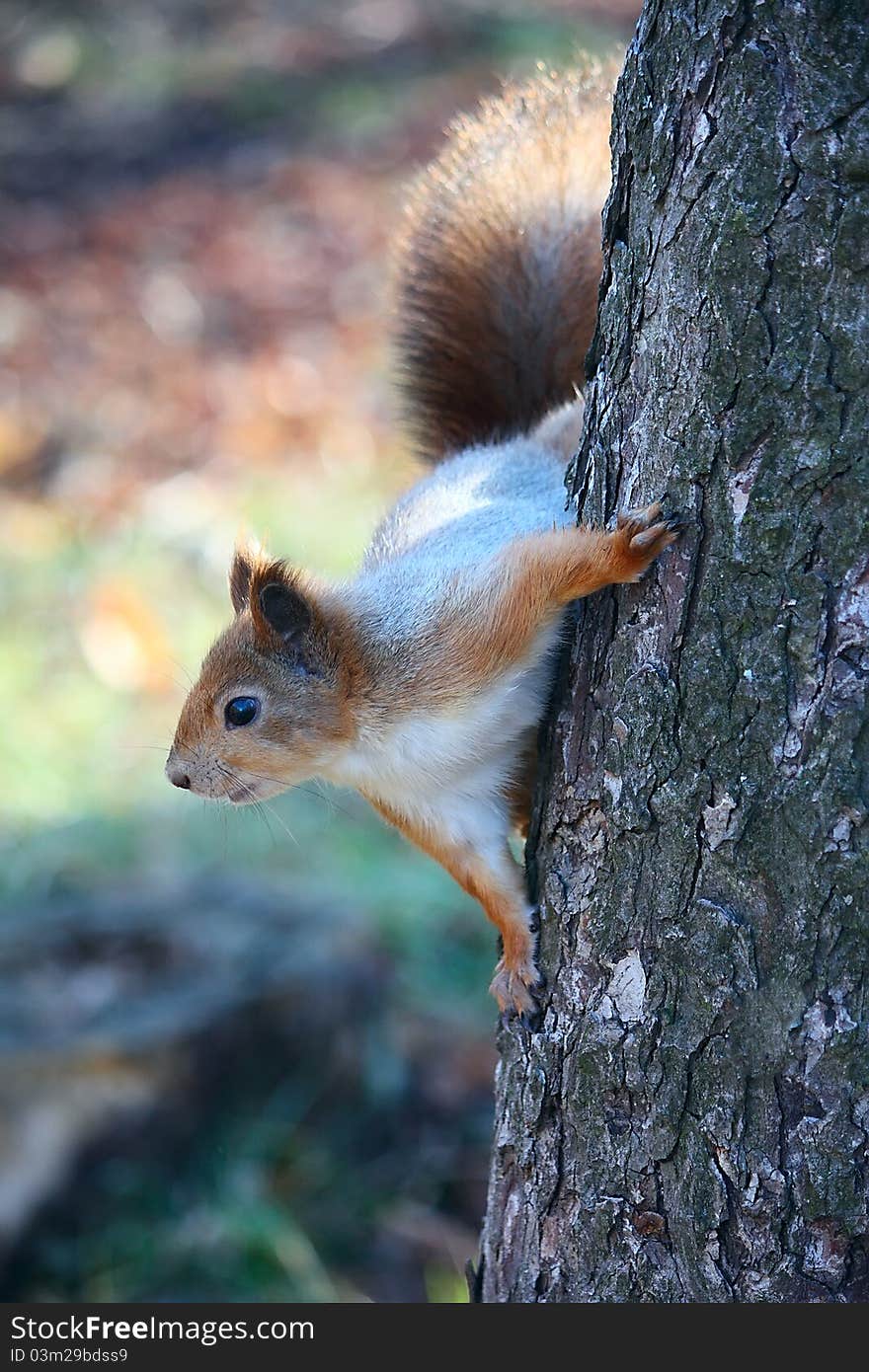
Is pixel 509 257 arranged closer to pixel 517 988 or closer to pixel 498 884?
pixel 498 884

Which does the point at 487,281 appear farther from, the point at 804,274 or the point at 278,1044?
the point at 278,1044

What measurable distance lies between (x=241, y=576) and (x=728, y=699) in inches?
32.1

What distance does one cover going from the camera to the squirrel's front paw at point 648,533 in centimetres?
136

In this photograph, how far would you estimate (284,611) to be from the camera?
1.78 m

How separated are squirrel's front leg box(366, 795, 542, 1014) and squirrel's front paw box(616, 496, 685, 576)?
18.1 inches

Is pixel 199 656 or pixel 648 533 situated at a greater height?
pixel 199 656

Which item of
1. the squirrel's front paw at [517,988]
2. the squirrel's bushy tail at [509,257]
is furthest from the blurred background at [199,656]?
the squirrel's front paw at [517,988]

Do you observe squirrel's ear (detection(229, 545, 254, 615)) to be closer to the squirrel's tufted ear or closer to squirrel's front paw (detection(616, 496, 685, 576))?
the squirrel's tufted ear

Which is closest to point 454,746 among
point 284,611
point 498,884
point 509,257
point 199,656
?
point 498,884

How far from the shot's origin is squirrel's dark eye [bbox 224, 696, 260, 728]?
5.91 ft

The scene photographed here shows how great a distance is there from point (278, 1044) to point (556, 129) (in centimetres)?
170

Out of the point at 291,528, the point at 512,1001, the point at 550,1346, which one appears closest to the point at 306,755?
the point at 512,1001

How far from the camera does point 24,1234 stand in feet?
8.33

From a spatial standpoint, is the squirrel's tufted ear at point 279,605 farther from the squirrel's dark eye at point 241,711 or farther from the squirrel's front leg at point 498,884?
the squirrel's front leg at point 498,884
